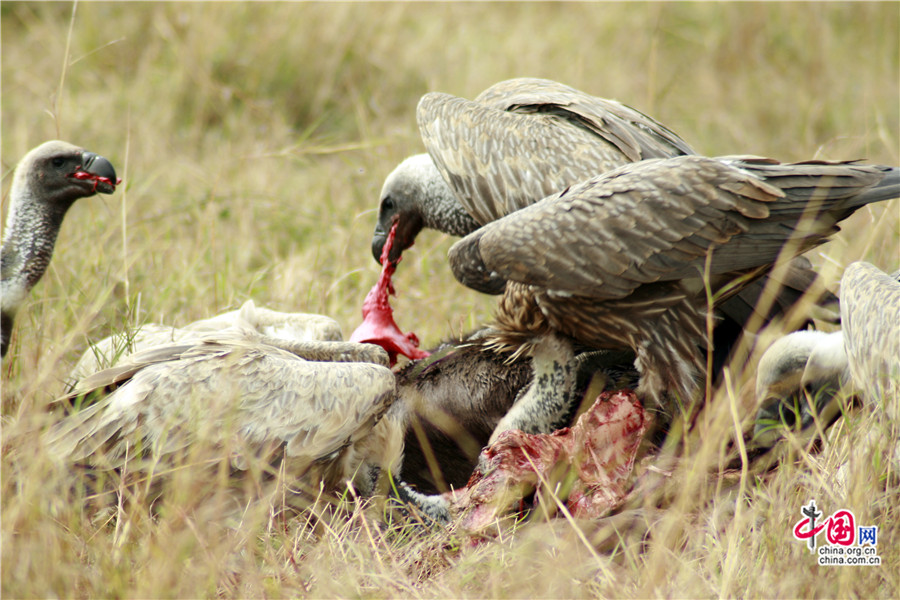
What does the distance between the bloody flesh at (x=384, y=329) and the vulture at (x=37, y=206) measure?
1.05 m

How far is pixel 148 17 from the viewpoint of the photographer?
21.4 feet

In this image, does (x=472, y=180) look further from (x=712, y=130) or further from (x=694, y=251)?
(x=712, y=130)

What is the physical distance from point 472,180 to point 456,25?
4.38m

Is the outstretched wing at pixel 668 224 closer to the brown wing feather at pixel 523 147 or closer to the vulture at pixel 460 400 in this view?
the brown wing feather at pixel 523 147

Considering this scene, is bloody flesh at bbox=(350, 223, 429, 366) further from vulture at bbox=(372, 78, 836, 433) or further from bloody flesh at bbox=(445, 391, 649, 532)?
bloody flesh at bbox=(445, 391, 649, 532)

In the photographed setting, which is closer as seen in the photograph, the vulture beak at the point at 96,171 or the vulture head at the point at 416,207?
the vulture beak at the point at 96,171

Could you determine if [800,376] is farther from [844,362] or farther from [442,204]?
[442,204]

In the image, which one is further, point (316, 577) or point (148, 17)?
point (148, 17)

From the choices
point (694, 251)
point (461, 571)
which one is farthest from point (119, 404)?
point (694, 251)

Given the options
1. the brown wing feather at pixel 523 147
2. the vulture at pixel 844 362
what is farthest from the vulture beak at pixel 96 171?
the vulture at pixel 844 362

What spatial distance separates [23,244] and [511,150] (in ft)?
5.72

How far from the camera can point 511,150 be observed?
11.9 feet

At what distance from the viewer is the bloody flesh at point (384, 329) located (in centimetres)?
383

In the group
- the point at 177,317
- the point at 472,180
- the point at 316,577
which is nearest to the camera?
the point at 316,577
